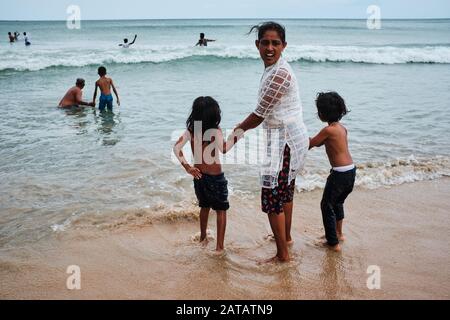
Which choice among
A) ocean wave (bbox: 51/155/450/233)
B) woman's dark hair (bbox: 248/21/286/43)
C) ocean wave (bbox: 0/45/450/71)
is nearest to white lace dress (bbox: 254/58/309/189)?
woman's dark hair (bbox: 248/21/286/43)

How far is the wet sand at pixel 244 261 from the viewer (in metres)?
2.75

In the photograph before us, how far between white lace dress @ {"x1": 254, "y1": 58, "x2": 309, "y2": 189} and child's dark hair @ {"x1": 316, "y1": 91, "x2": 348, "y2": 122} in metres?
0.40

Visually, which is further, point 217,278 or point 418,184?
point 418,184

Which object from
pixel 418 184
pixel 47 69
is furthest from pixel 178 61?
pixel 418 184

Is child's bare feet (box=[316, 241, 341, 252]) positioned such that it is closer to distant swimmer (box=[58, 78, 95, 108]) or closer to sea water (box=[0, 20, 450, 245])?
sea water (box=[0, 20, 450, 245])

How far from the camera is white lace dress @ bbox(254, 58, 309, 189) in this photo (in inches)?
105

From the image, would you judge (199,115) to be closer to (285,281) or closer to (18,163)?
(285,281)

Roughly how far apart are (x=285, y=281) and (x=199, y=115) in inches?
57.1

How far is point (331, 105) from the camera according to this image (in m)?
3.10

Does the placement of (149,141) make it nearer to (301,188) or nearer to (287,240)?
(301,188)

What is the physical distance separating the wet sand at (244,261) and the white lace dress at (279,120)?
795 millimetres

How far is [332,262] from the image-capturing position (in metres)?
3.13

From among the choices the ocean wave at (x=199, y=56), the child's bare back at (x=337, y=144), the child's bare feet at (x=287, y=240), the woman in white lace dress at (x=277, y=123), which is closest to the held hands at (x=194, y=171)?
the woman in white lace dress at (x=277, y=123)

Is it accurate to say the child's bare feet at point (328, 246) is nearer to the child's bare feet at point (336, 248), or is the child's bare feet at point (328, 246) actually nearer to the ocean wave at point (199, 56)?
the child's bare feet at point (336, 248)
